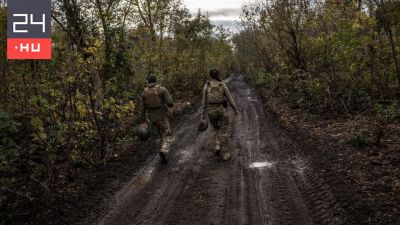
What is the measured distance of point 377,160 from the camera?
26.9 ft

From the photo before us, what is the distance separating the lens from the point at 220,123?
33.7 feet

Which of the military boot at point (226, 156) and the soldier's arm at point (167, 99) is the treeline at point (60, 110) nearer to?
the soldier's arm at point (167, 99)

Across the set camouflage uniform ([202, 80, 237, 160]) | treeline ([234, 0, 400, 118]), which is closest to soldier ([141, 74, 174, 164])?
camouflage uniform ([202, 80, 237, 160])

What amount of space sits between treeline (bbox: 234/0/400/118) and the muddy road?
302 centimetres

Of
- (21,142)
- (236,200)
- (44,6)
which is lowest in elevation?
(236,200)

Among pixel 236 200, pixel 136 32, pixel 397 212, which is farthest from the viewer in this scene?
pixel 136 32

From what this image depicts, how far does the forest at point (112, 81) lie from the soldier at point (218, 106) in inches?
82.7

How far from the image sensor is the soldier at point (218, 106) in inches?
399

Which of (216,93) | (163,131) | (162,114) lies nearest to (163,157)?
(163,131)

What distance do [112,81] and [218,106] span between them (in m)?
4.44

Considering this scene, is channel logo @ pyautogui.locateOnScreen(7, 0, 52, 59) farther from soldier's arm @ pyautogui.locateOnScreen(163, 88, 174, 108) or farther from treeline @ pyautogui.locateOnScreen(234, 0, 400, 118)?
treeline @ pyautogui.locateOnScreen(234, 0, 400, 118)

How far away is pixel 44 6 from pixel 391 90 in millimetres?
10173

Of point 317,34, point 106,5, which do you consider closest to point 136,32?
point 106,5

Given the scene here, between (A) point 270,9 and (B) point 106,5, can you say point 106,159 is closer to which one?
(B) point 106,5
